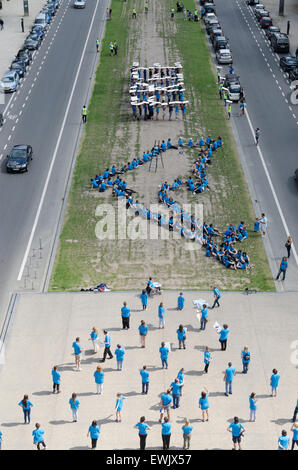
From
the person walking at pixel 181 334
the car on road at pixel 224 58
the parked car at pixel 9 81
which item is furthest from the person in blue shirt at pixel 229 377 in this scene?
the car on road at pixel 224 58

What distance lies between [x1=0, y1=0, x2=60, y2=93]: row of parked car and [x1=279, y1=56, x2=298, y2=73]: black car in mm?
24835

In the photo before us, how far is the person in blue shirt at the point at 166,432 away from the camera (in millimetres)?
29938

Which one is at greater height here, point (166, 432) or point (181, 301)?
point (166, 432)

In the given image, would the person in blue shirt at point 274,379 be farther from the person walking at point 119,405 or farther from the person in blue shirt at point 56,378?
the person in blue shirt at point 56,378

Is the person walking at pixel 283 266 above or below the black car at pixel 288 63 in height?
above

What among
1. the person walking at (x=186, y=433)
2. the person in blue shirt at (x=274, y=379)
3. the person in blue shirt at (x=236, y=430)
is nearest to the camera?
the person in blue shirt at (x=236, y=430)

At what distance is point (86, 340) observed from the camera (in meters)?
38.2

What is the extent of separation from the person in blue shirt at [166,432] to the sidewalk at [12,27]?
181ft

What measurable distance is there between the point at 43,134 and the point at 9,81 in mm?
12998

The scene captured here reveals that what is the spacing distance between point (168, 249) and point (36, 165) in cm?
1527

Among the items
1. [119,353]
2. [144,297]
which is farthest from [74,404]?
[144,297]

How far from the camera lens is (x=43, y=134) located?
6438cm

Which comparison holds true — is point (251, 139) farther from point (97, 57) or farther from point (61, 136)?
point (97, 57)

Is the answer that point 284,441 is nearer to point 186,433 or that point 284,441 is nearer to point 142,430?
point 186,433
